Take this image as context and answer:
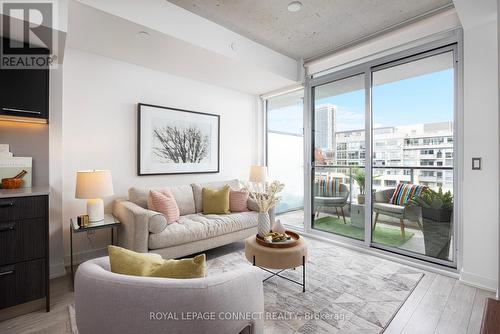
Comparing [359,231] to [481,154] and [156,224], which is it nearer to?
[481,154]

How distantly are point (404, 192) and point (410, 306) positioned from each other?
1439mm

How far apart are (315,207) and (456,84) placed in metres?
2.36

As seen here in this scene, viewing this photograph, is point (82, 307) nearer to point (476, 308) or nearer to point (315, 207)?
point (476, 308)

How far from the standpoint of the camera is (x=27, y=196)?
189 cm

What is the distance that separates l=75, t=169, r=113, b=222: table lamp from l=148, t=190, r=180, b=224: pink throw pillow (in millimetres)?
489

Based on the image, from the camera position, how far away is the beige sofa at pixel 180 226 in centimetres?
243

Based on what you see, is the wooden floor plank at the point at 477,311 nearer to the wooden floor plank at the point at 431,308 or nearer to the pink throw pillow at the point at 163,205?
the wooden floor plank at the point at 431,308

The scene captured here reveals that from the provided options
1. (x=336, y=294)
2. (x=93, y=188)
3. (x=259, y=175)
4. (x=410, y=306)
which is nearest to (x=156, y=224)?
(x=93, y=188)

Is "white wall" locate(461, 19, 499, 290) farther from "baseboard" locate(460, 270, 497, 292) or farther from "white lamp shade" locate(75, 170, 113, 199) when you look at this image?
"white lamp shade" locate(75, 170, 113, 199)

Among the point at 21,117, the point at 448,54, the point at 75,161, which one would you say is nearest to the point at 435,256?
the point at 448,54

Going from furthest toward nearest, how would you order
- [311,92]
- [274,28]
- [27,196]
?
[311,92] < [274,28] < [27,196]

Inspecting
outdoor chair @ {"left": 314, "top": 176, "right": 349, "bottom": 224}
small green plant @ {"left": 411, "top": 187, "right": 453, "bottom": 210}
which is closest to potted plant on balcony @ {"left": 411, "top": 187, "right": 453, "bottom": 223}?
small green plant @ {"left": 411, "top": 187, "right": 453, "bottom": 210}

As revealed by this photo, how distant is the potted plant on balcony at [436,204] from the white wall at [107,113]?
3.03 m

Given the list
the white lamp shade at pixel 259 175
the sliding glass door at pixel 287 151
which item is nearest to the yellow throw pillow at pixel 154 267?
the white lamp shade at pixel 259 175
